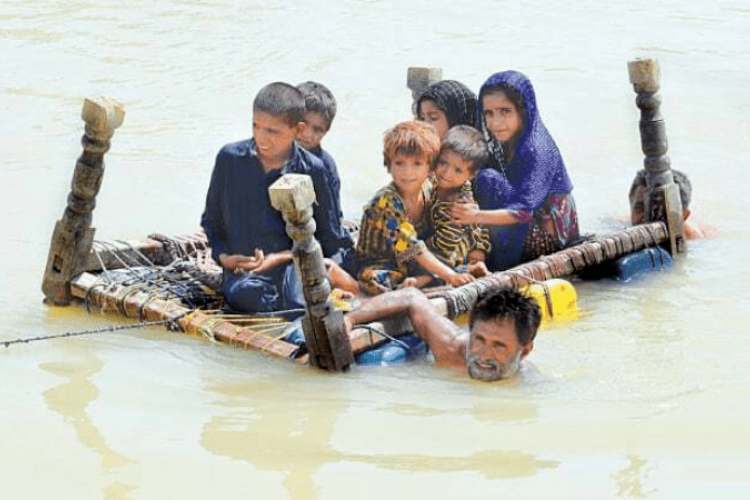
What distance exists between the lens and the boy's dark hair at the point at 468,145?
7.71 meters

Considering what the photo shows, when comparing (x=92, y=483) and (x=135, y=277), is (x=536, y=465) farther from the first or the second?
(x=135, y=277)

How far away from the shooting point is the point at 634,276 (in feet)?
28.9

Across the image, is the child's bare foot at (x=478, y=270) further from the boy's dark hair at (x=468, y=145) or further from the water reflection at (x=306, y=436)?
the water reflection at (x=306, y=436)

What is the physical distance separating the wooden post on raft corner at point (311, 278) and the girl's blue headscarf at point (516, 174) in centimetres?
143

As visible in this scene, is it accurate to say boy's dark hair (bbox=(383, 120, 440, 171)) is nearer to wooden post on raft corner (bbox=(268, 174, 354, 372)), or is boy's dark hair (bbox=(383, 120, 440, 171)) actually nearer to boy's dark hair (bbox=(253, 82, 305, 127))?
boy's dark hair (bbox=(253, 82, 305, 127))

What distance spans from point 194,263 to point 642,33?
400 inches

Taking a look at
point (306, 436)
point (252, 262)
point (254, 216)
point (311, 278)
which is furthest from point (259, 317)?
point (306, 436)

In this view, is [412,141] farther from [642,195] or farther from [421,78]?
[642,195]

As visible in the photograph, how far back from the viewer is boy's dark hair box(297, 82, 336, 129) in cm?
795

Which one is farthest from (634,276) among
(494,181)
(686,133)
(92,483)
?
(686,133)

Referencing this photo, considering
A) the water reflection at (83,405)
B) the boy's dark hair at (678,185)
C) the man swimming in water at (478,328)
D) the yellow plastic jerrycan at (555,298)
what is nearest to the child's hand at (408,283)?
the man swimming in water at (478,328)

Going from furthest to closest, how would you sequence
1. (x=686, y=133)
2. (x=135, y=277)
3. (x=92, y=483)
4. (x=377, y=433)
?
(x=686, y=133) → (x=135, y=277) → (x=377, y=433) → (x=92, y=483)

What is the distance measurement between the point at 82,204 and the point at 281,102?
1.17 meters

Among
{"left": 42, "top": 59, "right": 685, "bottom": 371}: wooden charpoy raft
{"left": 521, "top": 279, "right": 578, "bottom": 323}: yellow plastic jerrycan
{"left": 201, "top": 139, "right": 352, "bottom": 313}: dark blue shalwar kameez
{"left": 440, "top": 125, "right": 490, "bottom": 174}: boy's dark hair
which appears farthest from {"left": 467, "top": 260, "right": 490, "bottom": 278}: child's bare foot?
{"left": 201, "top": 139, "right": 352, "bottom": 313}: dark blue shalwar kameez
